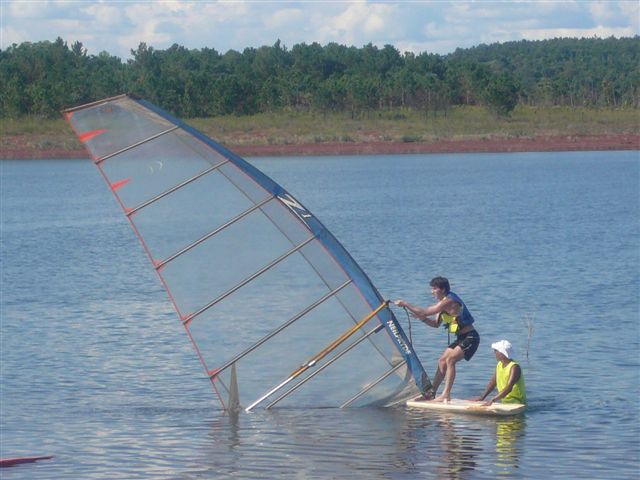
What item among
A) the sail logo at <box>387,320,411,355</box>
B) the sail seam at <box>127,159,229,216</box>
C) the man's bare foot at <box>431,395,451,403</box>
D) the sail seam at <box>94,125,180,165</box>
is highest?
the sail seam at <box>94,125,180,165</box>

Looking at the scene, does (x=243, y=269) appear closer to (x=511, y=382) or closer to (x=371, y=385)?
(x=371, y=385)

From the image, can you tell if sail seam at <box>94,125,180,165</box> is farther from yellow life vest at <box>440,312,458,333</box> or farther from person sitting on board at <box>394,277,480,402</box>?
yellow life vest at <box>440,312,458,333</box>

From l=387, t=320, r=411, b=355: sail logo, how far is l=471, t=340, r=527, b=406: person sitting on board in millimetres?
918

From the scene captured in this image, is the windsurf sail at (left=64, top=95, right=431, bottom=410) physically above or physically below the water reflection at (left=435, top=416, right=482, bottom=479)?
above

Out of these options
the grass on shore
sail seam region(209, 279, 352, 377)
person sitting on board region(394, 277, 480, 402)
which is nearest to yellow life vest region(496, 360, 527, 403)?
person sitting on board region(394, 277, 480, 402)

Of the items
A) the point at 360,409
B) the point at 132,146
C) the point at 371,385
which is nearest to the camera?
the point at 132,146

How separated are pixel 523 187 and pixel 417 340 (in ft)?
→ 130

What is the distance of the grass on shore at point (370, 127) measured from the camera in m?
85.9

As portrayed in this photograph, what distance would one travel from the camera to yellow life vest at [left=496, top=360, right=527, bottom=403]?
1277 centimetres

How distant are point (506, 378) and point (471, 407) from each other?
497mm

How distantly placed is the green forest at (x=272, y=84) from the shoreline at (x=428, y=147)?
5.24 m

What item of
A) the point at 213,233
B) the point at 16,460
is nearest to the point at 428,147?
the point at 213,233

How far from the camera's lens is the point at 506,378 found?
12.8 meters

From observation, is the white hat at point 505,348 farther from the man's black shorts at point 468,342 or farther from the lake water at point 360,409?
the lake water at point 360,409
